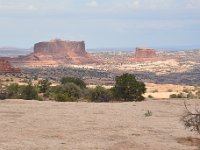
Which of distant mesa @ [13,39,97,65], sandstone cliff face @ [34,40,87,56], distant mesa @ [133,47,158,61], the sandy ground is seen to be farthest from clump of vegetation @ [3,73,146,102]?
distant mesa @ [133,47,158,61]

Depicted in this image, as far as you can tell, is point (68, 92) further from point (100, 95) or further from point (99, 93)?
point (100, 95)

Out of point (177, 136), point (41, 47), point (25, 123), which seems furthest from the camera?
point (41, 47)

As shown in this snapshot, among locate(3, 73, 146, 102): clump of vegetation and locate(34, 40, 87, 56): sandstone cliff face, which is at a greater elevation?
locate(34, 40, 87, 56): sandstone cliff face

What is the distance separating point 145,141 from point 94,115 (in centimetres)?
773

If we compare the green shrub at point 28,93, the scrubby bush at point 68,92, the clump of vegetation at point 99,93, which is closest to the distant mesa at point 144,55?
the scrubby bush at point 68,92

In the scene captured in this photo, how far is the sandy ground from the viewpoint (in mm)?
17375

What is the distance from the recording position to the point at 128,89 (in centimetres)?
3809

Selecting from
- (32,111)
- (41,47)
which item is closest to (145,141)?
(32,111)

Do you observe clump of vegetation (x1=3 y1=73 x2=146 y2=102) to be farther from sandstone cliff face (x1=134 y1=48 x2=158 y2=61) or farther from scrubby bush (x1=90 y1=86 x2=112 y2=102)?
sandstone cliff face (x1=134 y1=48 x2=158 y2=61)

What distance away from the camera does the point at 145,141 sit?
18.4 meters

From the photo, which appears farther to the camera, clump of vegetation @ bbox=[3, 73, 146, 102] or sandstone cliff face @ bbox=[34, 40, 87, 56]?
sandstone cliff face @ bbox=[34, 40, 87, 56]

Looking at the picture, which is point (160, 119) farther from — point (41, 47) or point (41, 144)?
point (41, 47)

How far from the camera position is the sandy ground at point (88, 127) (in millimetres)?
17375

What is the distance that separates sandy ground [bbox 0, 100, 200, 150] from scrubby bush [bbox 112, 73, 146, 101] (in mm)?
7100
